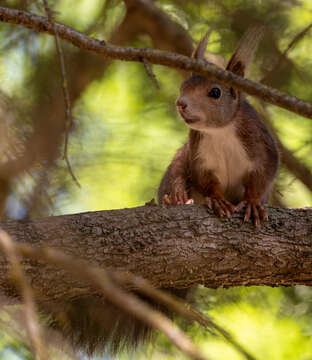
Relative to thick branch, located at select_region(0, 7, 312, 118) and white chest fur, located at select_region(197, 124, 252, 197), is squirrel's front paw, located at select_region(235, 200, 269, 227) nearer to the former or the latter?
white chest fur, located at select_region(197, 124, 252, 197)

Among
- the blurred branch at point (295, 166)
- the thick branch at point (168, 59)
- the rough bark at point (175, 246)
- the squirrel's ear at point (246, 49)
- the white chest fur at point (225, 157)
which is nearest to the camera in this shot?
the thick branch at point (168, 59)

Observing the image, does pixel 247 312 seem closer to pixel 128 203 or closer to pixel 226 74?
pixel 128 203

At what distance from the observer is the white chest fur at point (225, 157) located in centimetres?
327

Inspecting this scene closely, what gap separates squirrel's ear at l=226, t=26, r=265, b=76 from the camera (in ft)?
9.22

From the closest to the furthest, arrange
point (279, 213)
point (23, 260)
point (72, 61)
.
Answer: point (23, 260) → point (279, 213) → point (72, 61)

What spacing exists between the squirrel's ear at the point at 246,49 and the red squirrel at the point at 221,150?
0.01m

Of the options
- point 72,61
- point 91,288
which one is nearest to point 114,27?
point 72,61

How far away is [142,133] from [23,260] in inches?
64.4

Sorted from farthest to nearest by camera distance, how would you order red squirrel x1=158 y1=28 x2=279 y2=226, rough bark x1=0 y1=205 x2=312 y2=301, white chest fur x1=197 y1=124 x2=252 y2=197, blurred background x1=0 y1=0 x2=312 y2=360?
white chest fur x1=197 y1=124 x2=252 y2=197 < red squirrel x1=158 y1=28 x2=279 y2=226 < blurred background x1=0 y1=0 x2=312 y2=360 < rough bark x1=0 y1=205 x2=312 y2=301

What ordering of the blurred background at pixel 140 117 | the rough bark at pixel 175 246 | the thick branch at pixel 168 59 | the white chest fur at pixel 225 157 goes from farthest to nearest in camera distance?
the white chest fur at pixel 225 157
the blurred background at pixel 140 117
the rough bark at pixel 175 246
the thick branch at pixel 168 59

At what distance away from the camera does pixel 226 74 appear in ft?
5.60

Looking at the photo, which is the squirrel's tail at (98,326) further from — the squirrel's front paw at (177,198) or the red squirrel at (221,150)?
the red squirrel at (221,150)

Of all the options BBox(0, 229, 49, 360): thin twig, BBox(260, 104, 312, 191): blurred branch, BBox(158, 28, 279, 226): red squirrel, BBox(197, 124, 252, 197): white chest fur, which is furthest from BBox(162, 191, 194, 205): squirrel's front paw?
BBox(0, 229, 49, 360): thin twig

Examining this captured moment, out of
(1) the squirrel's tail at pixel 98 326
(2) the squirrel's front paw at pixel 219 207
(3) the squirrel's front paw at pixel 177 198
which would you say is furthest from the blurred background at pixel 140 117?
(2) the squirrel's front paw at pixel 219 207
